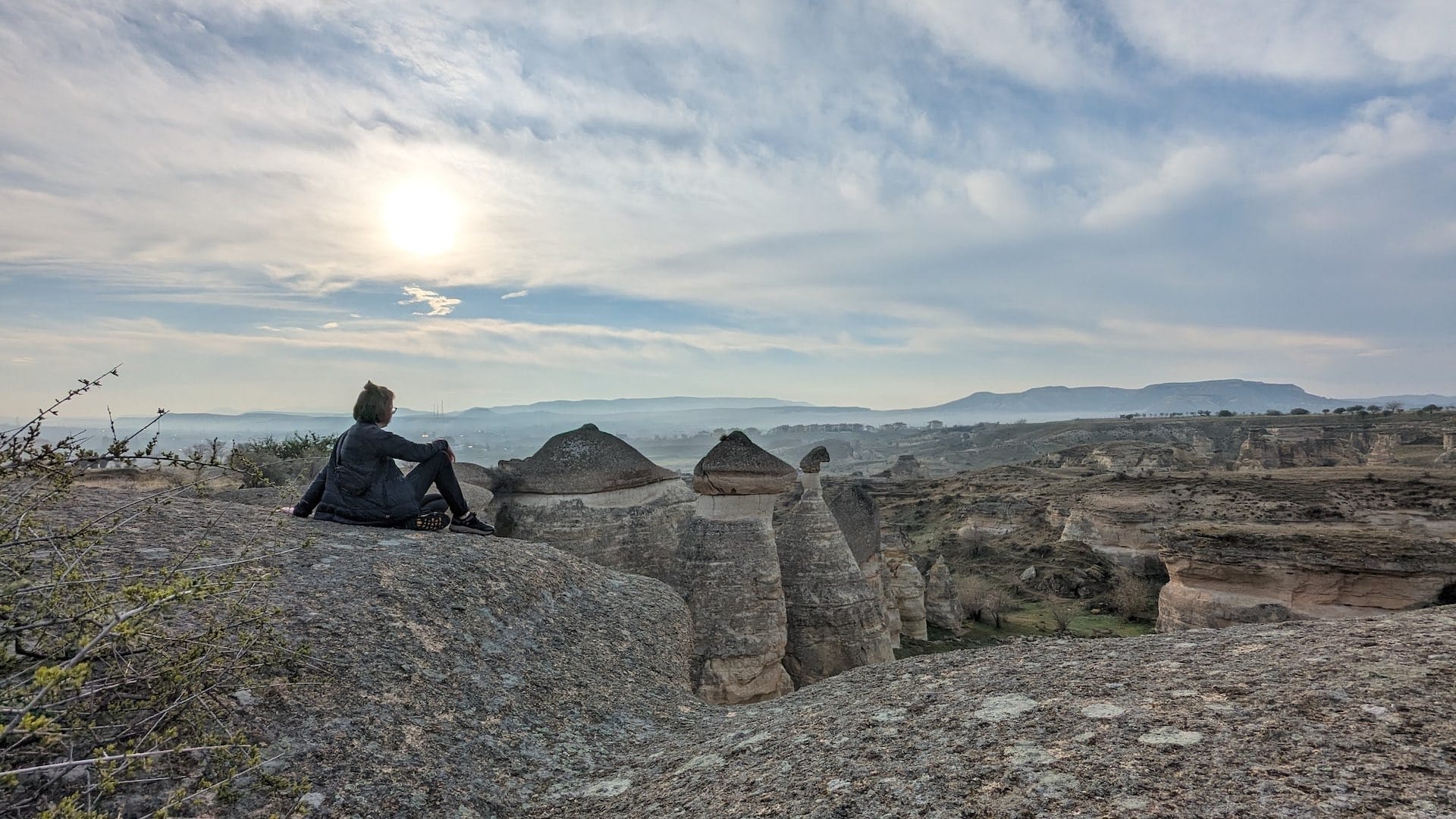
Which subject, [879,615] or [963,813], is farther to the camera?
[879,615]

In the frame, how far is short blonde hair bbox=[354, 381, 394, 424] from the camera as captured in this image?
5609 millimetres

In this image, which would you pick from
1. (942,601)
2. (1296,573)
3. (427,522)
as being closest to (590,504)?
(427,522)

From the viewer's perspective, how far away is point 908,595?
17.8 meters

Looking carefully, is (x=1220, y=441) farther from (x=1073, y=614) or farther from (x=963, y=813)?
(x=963, y=813)

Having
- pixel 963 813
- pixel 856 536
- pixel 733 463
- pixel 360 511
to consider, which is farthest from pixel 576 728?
pixel 856 536

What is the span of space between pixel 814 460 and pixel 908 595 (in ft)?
27.1

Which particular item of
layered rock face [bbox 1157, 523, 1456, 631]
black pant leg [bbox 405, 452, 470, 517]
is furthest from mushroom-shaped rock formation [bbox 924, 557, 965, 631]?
black pant leg [bbox 405, 452, 470, 517]

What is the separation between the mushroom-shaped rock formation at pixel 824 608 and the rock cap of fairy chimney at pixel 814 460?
0.97 m

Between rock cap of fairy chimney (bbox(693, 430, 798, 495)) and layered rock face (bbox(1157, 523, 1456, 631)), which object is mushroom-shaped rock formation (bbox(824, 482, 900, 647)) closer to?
rock cap of fairy chimney (bbox(693, 430, 798, 495))

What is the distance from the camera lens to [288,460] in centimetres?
1516

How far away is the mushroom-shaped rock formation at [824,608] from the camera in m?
10.3

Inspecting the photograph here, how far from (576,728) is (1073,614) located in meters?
22.2

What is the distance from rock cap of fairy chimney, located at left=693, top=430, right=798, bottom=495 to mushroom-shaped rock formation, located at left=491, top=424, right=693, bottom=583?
53.7 inches

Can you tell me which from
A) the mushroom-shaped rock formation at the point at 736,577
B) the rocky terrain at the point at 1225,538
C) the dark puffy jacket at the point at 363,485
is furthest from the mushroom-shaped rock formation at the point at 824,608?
the rocky terrain at the point at 1225,538
